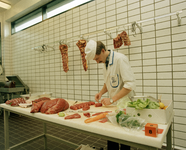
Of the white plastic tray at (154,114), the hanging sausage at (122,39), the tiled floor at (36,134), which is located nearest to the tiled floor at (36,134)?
the tiled floor at (36,134)

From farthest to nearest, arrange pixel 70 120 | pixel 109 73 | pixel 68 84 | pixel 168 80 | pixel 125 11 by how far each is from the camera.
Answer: pixel 68 84 → pixel 125 11 → pixel 168 80 → pixel 109 73 → pixel 70 120

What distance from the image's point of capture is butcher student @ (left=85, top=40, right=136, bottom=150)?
5.32 ft

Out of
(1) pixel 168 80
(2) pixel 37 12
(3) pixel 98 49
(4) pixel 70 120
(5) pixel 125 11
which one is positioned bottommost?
(4) pixel 70 120

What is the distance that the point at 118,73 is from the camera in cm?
179

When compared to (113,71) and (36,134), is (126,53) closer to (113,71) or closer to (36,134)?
(113,71)

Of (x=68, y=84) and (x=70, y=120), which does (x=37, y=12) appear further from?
(x=70, y=120)

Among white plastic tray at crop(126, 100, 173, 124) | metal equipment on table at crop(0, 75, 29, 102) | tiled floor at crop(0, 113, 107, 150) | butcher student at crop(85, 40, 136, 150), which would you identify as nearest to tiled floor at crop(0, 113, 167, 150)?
tiled floor at crop(0, 113, 107, 150)

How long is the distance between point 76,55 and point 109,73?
190cm

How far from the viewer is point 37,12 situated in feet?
15.7

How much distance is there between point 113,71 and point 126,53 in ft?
3.55

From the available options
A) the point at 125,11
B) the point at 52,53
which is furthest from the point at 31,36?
the point at 125,11

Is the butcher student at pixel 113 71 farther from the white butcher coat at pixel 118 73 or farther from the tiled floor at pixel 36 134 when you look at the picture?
the tiled floor at pixel 36 134

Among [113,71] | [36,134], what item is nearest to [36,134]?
[36,134]

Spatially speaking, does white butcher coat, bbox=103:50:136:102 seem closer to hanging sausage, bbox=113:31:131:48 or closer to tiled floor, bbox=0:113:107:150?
hanging sausage, bbox=113:31:131:48
